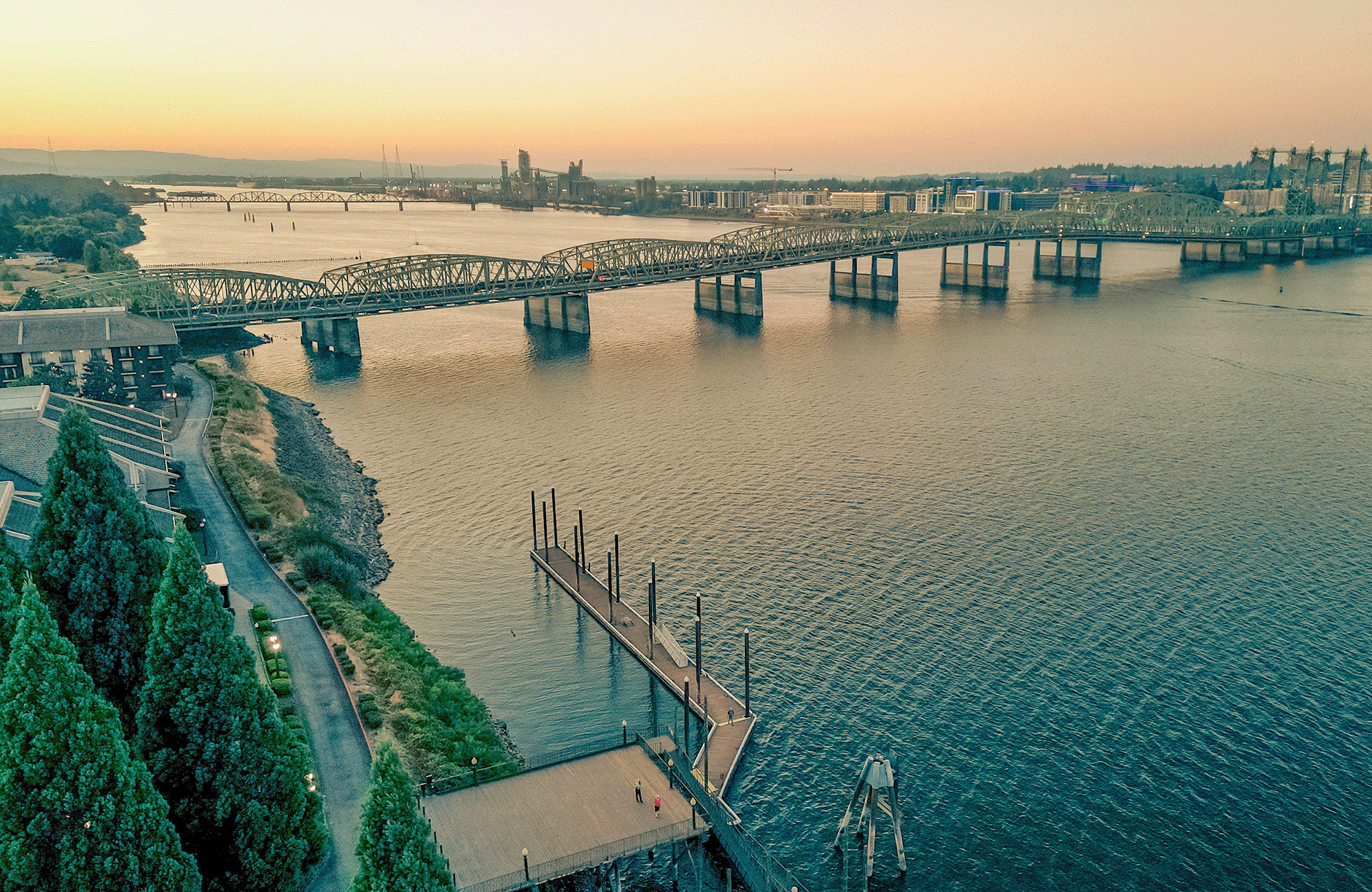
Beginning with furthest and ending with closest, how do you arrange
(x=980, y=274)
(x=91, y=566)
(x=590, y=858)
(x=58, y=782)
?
(x=980, y=274) < (x=590, y=858) < (x=91, y=566) < (x=58, y=782)

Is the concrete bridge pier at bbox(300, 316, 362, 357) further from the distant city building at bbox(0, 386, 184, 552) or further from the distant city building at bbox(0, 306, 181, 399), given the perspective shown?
the distant city building at bbox(0, 386, 184, 552)

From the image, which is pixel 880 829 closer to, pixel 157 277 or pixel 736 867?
pixel 736 867

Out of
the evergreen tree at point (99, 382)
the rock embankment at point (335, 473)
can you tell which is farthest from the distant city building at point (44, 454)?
the evergreen tree at point (99, 382)

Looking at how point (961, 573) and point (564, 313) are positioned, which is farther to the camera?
point (564, 313)

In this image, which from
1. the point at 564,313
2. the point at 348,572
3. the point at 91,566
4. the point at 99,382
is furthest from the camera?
the point at 564,313

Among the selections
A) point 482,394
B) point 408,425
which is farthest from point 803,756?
point 482,394

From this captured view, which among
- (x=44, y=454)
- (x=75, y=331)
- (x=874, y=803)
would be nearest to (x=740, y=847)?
(x=874, y=803)

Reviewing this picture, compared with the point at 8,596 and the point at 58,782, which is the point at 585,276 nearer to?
the point at 8,596
